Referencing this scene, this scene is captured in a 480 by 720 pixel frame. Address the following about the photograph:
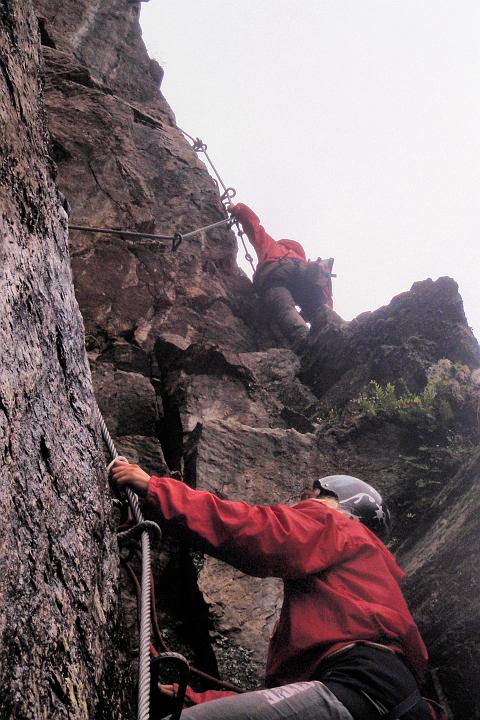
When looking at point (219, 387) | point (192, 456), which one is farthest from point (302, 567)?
point (219, 387)

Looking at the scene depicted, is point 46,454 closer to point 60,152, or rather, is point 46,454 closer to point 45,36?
point 60,152

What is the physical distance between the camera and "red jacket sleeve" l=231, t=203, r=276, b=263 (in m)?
12.9

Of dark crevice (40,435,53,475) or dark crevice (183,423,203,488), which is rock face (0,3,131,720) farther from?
dark crevice (183,423,203,488)

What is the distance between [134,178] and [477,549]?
7.58 metres

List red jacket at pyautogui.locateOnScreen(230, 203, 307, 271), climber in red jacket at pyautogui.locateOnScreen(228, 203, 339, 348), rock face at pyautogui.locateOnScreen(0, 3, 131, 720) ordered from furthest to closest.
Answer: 1. red jacket at pyautogui.locateOnScreen(230, 203, 307, 271)
2. climber in red jacket at pyautogui.locateOnScreen(228, 203, 339, 348)
3. rock face at pyautogui.locateOnScreen(0, 3, 131, 720)

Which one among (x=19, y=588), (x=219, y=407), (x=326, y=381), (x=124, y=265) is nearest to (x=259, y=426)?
(x=219, y=407)

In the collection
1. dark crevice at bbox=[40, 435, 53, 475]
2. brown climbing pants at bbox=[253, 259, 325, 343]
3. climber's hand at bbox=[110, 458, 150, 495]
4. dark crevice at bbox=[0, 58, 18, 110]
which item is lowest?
climber's hand at bbox=[110, 458, 150, 495]

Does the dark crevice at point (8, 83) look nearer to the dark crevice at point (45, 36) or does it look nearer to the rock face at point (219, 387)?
the rock face at point (219, 387)

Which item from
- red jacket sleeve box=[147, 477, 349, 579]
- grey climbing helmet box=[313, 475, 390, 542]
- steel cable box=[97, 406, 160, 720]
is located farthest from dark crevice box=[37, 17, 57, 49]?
red jacket sleeve box=[147, 477, 349, 579]

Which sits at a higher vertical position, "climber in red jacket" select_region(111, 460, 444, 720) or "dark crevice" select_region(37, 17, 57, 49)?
"dark crevice" select_region(37, 17, 57, 49)

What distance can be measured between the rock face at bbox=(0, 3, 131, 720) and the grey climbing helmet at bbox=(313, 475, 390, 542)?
192 cm

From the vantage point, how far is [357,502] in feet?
15.3

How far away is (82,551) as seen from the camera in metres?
2.83

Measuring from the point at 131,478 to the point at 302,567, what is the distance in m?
1.15
